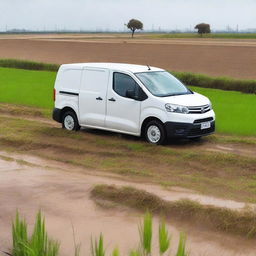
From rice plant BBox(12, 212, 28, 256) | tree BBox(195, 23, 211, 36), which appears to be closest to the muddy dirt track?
rice plant BBox(12, 212, 28, 256)

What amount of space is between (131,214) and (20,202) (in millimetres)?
2007

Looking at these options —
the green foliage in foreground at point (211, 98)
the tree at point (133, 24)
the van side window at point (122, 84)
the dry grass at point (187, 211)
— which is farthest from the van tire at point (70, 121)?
the tree at point (133, 24)

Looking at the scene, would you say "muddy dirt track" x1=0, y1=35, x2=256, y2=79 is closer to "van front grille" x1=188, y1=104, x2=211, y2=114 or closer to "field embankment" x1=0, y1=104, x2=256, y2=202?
"van front grille" x1=188, y1=104, x2=211, y2=114

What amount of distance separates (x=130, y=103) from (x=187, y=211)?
4873mm

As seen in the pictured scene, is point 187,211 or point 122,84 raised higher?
point 122,84

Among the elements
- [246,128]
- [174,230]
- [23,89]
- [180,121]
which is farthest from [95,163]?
[23,89]

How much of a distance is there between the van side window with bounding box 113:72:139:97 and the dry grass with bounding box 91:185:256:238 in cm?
397

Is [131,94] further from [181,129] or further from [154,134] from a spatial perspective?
[181,129]

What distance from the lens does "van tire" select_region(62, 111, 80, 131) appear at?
14383mm

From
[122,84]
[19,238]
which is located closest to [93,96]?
[122,84]

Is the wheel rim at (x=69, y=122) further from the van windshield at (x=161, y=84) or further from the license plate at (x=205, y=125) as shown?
the license plate at (x=205, y=125)

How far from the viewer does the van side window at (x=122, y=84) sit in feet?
43.1

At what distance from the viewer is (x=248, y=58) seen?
3881 centimetres

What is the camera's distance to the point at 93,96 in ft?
45.1
